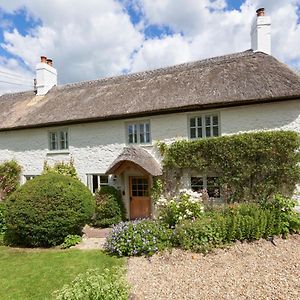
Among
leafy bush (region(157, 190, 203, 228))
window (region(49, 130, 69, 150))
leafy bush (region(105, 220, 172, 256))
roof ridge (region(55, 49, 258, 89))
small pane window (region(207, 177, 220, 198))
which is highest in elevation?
roof ridge (region(55, 49, 258, 89))

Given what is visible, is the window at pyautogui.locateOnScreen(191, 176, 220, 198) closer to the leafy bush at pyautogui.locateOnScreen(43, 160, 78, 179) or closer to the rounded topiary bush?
the rounded topiary bush

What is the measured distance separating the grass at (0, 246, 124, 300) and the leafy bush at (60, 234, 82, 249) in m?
0.35

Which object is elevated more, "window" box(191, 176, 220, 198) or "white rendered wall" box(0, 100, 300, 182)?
"white rendered wall" box(0, 100, 300, 182)

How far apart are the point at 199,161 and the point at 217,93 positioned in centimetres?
316

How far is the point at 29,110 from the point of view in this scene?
1633 centimetres

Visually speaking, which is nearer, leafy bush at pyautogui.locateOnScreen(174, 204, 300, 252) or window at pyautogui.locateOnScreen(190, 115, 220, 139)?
leafy bush at pyautogui.locateOnScreen(174, 204, 300, 252)

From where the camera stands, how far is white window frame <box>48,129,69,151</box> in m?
14.5

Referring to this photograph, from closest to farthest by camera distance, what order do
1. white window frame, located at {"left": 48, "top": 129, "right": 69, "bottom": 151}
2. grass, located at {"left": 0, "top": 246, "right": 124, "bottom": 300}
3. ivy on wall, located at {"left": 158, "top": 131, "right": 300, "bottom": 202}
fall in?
grass, located at {"left": 0, "top": 246, "right": 124, "bottom": 300} → ivy on wall, located at {"left": 158, "top": 131, "right": 300, "bottom": 202} → white window frame, located at {"left": 48, "top": 129, "right": 69, "bottom": 151}

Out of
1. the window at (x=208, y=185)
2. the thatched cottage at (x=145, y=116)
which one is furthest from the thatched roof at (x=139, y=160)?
the window at (x=208, y=185)

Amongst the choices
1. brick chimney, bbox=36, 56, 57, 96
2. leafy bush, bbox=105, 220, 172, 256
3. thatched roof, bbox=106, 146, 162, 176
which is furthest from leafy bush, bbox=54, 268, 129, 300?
brick chimney, bbox=36, 56, 57, 96

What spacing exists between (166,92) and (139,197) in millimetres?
5434

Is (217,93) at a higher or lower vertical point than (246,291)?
higher

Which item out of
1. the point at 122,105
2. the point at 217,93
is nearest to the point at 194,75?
the point at 217,93

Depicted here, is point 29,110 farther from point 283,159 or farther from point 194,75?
point 283,159
